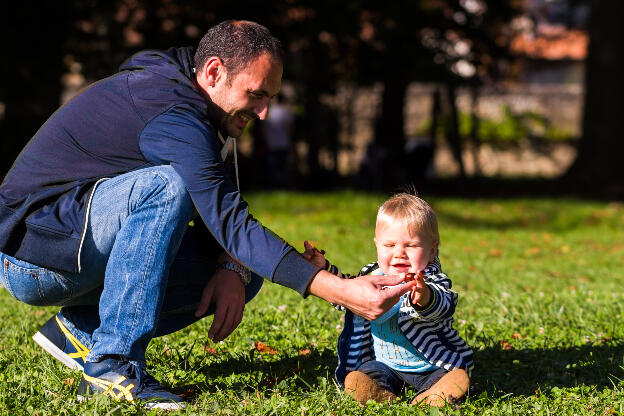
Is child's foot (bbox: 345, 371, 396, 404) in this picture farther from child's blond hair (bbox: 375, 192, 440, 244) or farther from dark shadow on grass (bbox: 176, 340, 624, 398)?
child's blond hair (bbox: 375, 192, 440, 244)

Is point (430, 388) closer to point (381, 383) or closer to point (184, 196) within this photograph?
point (381, 383)

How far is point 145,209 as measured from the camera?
3.21 metres

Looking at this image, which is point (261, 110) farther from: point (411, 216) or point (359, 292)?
point (359, 292)

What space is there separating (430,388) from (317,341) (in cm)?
111

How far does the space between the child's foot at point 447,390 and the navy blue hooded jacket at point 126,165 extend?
2.75 ft

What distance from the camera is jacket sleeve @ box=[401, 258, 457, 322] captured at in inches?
134

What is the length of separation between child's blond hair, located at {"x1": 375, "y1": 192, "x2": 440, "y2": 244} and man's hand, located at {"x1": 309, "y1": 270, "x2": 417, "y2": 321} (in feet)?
1.58

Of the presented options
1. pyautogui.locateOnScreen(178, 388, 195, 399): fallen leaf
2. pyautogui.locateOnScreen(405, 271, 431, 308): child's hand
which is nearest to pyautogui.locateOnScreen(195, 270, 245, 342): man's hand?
pyautogui.locateOnScreen(178, 388, 195, 399): fallen leaf

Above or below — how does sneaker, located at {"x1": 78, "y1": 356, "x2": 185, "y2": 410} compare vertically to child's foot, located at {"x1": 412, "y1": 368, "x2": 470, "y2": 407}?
above

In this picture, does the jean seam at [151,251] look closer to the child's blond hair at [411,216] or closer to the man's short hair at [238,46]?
the man's short hair at [238,46]

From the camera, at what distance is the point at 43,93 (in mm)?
14750

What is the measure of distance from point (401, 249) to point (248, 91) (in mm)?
885

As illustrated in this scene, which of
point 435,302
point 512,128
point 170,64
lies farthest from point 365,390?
point 512,128

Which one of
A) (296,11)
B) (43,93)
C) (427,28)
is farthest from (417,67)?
(43,93)
